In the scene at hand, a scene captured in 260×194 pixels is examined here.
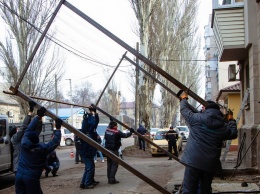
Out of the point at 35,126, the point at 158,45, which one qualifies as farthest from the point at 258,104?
the point at 158,45

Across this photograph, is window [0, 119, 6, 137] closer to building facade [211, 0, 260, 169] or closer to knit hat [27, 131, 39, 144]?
knit hat [27, 131, 39, 144]

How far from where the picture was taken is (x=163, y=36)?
27391 millimetres

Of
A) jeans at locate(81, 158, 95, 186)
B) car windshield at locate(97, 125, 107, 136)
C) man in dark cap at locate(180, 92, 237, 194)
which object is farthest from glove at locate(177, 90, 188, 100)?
car windshield at locate(97, 125, 107, 136)

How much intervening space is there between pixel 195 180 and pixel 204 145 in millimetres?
520

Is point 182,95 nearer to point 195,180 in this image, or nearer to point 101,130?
point 195,180

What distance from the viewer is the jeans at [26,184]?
18.0ft

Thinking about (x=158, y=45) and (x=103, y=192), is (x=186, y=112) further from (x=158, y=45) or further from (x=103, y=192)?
(x=158, y=45)

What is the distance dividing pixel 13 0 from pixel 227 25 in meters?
16.9

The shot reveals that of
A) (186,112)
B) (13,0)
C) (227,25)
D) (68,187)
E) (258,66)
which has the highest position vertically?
(13,0)

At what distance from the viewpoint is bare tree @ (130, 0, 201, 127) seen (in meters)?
23.5

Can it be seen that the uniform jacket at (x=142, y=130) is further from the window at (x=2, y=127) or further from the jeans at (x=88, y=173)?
the jeans at (x=88, y=173)

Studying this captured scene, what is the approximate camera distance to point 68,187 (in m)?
10.0

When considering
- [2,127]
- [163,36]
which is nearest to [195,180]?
[2,127]

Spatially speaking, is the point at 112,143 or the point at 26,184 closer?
the point at 26,184
